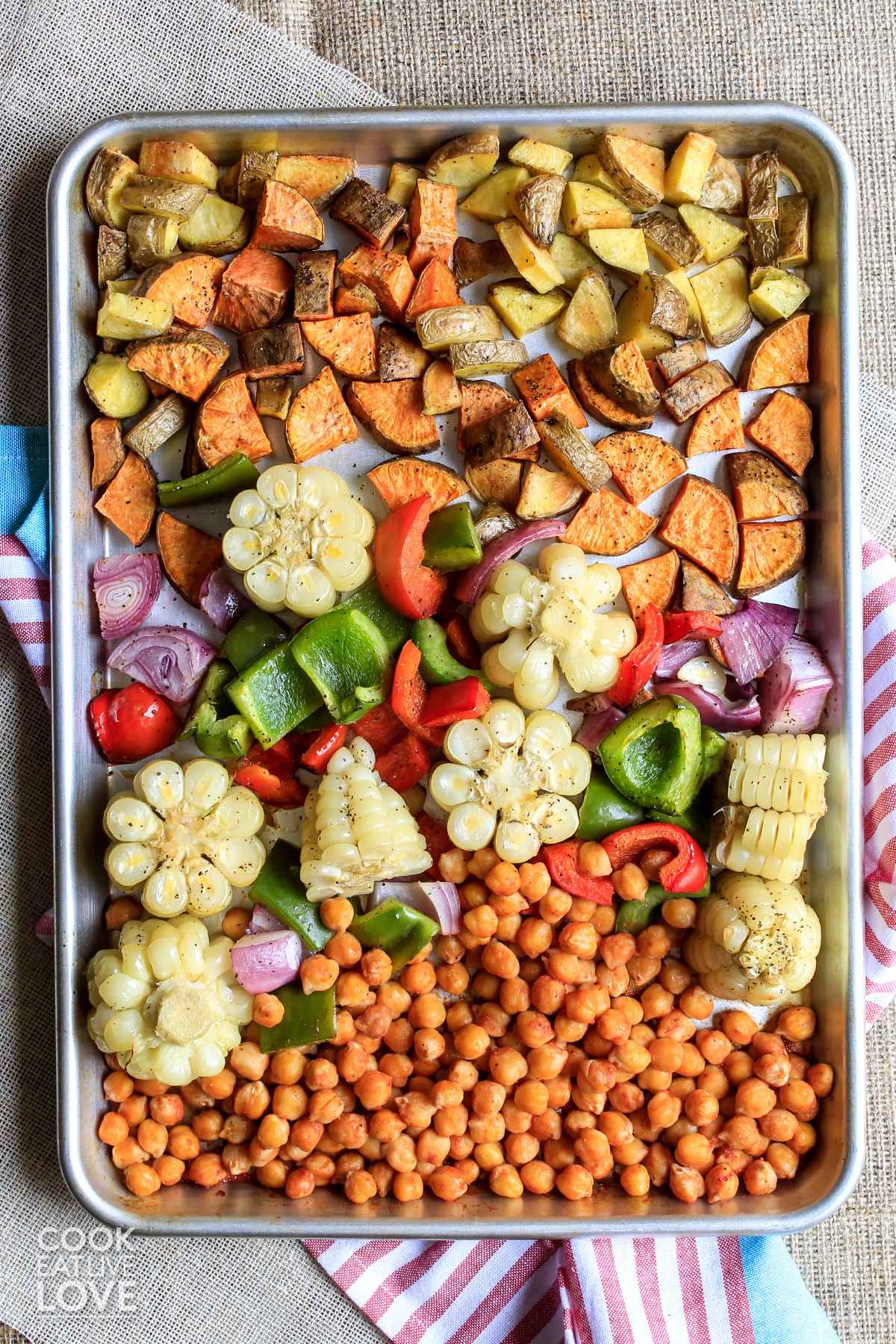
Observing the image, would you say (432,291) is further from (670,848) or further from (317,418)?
(670,848)

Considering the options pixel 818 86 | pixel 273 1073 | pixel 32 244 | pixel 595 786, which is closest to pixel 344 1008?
pixel 273 1073

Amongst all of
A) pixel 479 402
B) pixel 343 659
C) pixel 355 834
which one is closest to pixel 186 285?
pixel 479 402

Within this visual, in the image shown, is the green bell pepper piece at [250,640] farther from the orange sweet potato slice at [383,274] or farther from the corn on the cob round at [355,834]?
the orange sweet potato slice at [383,274]

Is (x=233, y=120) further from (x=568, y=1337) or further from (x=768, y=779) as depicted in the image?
(x=568, y=1337)

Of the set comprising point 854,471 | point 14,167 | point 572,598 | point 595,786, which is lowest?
point 595,786

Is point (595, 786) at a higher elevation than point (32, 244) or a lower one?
lower

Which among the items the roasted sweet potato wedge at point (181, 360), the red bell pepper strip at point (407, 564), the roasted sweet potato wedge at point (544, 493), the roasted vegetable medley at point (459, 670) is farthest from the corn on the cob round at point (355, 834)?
the roasted sweet potato wedge at point (181, 360)

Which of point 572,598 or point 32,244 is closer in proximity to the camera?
point 572,598
